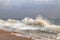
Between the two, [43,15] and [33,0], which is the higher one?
[33,0]

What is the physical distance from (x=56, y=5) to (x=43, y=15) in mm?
314

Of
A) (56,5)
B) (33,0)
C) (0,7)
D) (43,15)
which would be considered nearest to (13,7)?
(0,7)

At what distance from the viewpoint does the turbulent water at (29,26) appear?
245 cm

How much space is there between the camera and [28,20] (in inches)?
107

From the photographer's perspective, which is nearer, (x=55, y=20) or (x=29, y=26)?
(x=55, y=20)

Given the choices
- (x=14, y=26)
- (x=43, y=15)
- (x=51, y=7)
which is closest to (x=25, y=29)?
(x=14, y=26)

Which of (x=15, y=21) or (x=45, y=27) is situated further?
(x=15, y=21)

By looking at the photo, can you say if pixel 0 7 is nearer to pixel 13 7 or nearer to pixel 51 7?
pixel 13 7

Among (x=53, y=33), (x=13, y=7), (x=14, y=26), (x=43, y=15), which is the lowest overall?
(x=53, y=33)

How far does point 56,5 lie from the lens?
2.58 m

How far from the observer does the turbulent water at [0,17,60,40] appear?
96.6 inches

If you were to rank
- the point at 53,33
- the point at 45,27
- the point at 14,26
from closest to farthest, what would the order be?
1. the point at 53,33
2. the point at 45,27
3. the point at 14,26

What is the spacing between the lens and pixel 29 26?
263 cm

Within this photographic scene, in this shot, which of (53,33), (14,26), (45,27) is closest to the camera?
(53,33)
